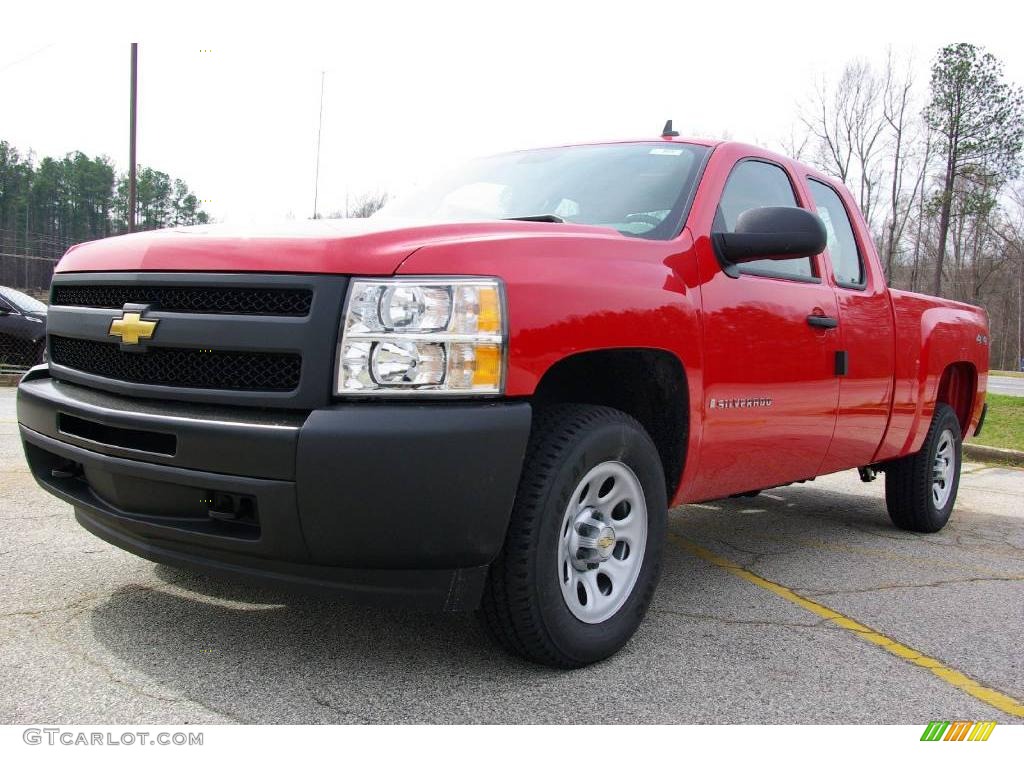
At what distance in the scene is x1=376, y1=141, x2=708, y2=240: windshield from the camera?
361 cm

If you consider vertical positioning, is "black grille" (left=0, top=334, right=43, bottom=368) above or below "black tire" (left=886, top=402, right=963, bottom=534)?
below

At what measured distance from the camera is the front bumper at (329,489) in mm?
2377

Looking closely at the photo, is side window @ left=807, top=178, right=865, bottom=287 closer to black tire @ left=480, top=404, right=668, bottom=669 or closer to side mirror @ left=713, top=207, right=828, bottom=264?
side mirror @ left=713, top=207, right=828, bottom=264

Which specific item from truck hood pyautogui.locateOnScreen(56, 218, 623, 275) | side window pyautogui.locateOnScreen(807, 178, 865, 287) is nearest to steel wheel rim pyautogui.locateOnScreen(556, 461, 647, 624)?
truck hood pyautogui.locateOnScreen(56, 218, 623, 275)

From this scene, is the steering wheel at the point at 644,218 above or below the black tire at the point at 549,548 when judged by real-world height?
above

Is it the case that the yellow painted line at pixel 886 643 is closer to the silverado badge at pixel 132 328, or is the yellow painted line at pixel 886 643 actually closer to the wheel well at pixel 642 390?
the wheel well at pixel 642 390

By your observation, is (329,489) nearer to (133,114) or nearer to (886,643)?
(886,643)

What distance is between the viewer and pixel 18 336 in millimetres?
13586

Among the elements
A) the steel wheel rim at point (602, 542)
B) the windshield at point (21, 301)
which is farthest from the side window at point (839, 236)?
the windshield at point (21, 301)

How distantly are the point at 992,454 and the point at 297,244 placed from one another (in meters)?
9.12

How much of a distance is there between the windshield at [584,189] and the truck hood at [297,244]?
583 millimetres

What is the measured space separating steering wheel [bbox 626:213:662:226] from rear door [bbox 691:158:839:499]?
18 centimetres

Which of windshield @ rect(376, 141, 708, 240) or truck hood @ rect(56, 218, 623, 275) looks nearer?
truck hood @ rect(56, 218, 623, 275)

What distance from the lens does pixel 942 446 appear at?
584cm
